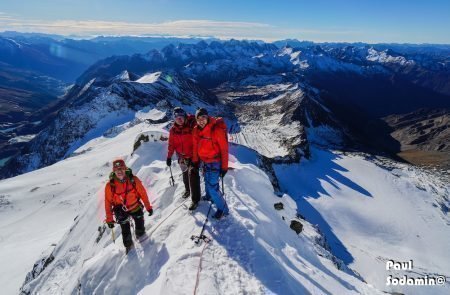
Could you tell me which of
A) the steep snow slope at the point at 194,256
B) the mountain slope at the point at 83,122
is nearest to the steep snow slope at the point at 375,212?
the steep snow slope at the point at 194,256

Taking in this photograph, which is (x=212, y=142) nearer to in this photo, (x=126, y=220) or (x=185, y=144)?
(x=185, y=144)

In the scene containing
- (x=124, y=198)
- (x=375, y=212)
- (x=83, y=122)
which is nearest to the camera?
(x=124, y=198)

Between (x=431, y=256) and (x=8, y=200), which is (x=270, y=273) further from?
(x=431, y=256)

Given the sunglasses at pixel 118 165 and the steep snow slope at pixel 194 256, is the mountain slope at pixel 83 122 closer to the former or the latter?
the steep snow slope at pixel 194 256

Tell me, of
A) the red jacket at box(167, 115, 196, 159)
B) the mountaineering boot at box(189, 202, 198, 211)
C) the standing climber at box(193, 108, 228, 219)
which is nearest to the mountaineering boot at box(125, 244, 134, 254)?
the mountaineering boot at box(189, 202, 198, 211)

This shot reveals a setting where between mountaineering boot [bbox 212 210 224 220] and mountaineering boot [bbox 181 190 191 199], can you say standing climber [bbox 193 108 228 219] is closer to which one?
mountaineering boot [bbox 212 210 224 220]

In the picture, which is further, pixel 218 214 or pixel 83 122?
pixel 83 122

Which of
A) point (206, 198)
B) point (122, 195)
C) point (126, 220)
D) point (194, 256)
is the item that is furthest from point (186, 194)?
point (194, 256)
